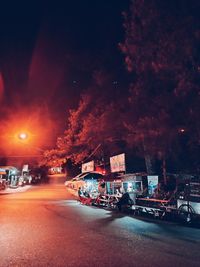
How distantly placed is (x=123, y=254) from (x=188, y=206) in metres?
5.83

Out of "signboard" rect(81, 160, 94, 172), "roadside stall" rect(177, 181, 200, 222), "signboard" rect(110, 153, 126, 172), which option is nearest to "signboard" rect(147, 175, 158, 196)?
"signboard" rect(110, 153, 126, 172)

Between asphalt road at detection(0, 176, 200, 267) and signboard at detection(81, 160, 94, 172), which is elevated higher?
signboard at detection(81, 160, 94, 172)

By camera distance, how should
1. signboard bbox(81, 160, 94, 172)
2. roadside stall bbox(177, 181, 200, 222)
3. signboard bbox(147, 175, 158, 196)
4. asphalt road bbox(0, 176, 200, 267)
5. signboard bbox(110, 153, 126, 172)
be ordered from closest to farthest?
asphalt road bbox(0, 176, 200, 267), roadside stall bbox(177, 181, 200, 222), signboard bbox(147, 175, 158, 196), signboard bbox(110, 153, 126, 172), signboard bbox(81, 160, 94, 172)

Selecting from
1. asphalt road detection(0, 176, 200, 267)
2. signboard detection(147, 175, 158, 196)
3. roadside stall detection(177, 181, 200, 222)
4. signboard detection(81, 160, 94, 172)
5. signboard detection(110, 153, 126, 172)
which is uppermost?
signboard detection(81, 160, 94, 172)

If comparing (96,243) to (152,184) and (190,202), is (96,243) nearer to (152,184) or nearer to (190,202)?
(190,202)

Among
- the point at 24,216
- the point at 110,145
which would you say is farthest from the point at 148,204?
the point at 110,145

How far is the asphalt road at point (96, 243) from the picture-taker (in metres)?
6.55

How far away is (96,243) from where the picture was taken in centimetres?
822

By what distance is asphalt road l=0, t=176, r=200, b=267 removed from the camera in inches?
258

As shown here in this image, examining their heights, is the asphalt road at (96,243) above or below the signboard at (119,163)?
below

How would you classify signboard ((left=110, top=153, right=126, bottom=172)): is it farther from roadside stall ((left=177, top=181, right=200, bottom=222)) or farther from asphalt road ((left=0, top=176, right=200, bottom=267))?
asphalt road ((left=0, top=176, right=200, bottom=267))

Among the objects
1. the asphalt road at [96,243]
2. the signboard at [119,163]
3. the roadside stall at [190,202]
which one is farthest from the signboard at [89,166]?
the asphalt road at [96,243]

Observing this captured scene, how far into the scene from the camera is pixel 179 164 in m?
22.9

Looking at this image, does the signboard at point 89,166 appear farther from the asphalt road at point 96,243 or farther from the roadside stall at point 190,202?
the asphalt road at point 96,243
